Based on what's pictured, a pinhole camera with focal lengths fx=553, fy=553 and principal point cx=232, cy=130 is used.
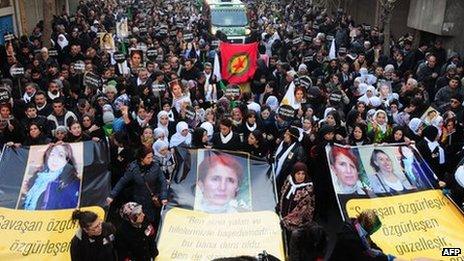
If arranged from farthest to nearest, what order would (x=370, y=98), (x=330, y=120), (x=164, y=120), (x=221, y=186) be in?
(x=370, y=98) → (x=164, y=120) → (x=330, y=120) → (x=221, y=186)

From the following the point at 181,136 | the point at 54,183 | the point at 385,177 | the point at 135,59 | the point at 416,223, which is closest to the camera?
the point at 416,223

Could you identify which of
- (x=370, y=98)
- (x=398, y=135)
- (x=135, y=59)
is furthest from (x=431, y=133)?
(x=135, y=59)

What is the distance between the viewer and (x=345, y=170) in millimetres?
6887

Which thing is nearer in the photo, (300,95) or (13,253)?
(13,253)

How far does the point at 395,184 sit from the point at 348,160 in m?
0.64

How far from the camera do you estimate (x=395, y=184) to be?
22.3 feet

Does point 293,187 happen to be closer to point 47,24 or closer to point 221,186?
point 221,186

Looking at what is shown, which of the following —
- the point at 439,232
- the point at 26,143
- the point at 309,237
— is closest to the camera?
the point at 309,237

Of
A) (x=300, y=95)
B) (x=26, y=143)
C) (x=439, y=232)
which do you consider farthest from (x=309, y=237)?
(x=300, y=95)

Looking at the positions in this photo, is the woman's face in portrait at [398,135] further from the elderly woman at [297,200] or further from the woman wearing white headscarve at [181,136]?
the woman wearing white headscarve at [181,136]

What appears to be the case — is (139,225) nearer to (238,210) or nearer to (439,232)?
(238,210)

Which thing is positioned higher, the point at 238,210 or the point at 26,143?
the point at 26,143

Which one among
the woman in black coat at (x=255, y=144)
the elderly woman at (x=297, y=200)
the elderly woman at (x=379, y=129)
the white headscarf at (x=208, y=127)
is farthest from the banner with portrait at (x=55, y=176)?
the elderly woman at (x=379, y=129)

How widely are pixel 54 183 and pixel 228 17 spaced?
1653cm
